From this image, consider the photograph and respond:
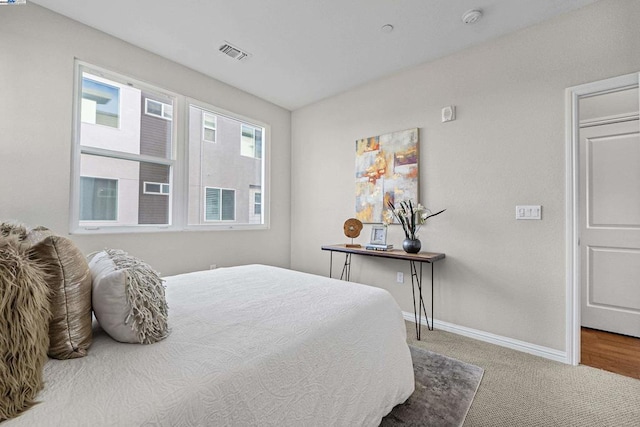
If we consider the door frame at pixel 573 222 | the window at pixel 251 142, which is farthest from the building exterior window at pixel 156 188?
the door frame at pixel 573 222

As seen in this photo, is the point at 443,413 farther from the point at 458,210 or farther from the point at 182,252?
the point at 182,252

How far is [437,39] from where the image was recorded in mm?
2496

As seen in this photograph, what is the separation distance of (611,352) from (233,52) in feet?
14.1

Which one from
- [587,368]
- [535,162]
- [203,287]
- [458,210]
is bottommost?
[587,368]

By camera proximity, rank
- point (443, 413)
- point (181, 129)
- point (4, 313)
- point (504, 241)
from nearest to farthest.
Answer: point (4, 313), point (443, 413), point (504, 241), point (181, 129)

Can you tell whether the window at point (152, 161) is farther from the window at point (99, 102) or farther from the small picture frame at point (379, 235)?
the small picture frame at point (379, 235)

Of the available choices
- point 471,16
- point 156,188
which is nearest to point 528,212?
point 471,16

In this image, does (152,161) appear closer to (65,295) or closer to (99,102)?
(99,102)

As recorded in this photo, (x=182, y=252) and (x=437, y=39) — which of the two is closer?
(x=437, y=39)

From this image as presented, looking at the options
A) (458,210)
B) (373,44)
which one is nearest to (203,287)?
(458,210)

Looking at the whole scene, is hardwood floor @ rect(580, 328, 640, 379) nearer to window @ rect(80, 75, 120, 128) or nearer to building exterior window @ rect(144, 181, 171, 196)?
building exterior window @ rect(144, 181, 171, 196)

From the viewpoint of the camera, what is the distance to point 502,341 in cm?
240

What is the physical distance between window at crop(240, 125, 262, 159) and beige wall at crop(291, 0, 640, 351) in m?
1.53

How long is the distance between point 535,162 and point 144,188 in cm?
361
